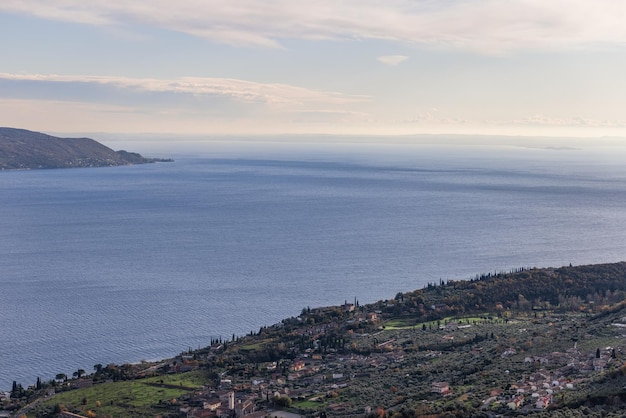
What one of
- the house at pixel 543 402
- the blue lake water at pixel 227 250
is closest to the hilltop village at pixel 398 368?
the house at pixel 543 402

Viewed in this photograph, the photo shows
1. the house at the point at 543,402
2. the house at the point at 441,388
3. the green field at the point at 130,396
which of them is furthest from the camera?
the green field at the point at 130,396

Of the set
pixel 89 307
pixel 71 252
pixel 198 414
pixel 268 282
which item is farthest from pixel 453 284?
pixel 71 252

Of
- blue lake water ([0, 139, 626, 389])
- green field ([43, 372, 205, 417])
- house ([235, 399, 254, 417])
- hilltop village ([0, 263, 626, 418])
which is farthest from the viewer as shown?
blue lake water ([0, 139, 626, 389])

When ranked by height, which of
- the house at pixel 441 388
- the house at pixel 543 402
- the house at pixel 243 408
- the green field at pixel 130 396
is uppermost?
the house at pixel 543 402

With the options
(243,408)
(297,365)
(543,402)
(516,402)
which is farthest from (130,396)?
(543,402)

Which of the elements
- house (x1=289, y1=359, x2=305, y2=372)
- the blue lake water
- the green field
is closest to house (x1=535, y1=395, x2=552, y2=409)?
house (x1=289, y1=359, x2=305, y2=372)

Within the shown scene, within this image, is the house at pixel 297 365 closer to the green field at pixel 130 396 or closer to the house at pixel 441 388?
the green field at pixel 130 396

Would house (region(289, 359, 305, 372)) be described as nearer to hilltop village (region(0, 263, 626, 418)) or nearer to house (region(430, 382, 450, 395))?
hilltop village (region(0, 263, 626, 418))
